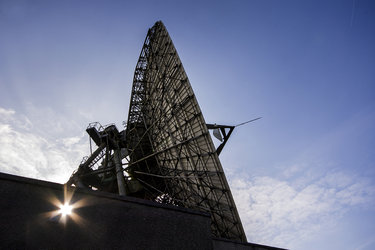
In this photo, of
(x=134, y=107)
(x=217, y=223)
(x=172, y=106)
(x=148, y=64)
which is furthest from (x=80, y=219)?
(x=148, y=64)

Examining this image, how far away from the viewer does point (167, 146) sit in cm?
1627

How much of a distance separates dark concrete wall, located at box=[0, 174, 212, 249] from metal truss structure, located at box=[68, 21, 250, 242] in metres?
4.57

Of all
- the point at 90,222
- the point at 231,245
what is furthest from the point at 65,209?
the point at 231,245

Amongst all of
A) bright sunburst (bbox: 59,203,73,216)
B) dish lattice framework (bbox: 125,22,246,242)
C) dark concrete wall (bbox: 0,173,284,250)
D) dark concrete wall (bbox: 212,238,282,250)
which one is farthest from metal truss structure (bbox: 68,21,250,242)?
bright sunburst (bbox: 59,203,73,216)

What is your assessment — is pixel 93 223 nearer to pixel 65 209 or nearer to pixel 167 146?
pixel 65 209

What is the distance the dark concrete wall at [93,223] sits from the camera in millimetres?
5883

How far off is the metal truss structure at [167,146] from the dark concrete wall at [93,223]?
15.0ft

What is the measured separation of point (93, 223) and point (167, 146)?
9.67 meters

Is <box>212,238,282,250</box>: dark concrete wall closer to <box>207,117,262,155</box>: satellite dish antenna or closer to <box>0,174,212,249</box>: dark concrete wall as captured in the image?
<box>0,174,212,249</box>: dark concrete wall

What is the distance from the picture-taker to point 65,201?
6.88 m

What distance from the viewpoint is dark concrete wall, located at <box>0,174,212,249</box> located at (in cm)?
588

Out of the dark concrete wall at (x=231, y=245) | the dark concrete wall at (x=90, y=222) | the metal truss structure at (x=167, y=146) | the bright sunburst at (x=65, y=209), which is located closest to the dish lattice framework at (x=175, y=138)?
the metal truss structure at (x=167, y=146)

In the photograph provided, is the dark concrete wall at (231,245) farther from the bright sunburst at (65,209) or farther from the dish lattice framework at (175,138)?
the bright sunburst at (65,209)

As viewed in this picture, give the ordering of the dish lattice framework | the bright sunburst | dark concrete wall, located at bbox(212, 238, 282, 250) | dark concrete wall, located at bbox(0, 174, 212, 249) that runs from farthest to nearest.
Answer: the dish lattice framework, dark concrete wall, located at bbox(212, 238, 282, 250), the bright sunburst, dark concrete wall, located at bbox(0, 174, 212, 249)
